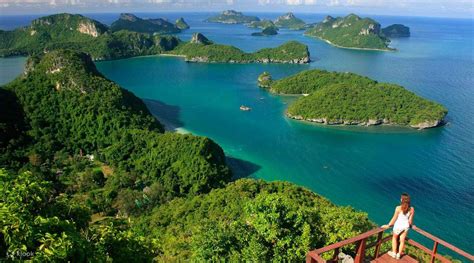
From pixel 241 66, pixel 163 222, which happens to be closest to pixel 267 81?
pixel 241 66

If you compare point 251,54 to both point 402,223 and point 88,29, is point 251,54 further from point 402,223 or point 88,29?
point 402,223

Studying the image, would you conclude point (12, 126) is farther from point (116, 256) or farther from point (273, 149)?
point (116, 256)

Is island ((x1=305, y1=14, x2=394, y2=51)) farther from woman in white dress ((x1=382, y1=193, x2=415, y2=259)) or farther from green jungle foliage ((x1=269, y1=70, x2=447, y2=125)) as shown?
woman in white dress ((x1=382, y1=193, x2=415, y2=259))

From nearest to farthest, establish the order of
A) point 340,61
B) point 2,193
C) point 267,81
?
point 2,193, point 267,81, point 340,61

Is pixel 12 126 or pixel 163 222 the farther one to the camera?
pixel 12 126


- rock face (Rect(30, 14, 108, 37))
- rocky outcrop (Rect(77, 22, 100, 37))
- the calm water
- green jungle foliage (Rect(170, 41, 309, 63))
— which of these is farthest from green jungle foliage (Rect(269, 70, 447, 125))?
rock face (Rect(30, 14, 108, 37))

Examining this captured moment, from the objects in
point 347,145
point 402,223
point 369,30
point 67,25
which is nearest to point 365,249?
point 402,223
